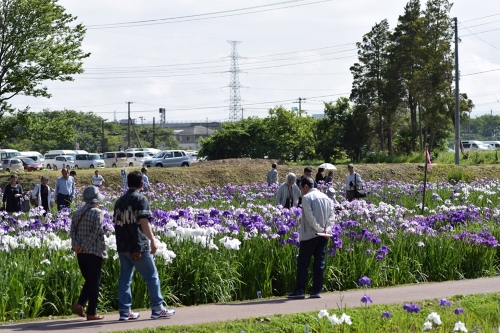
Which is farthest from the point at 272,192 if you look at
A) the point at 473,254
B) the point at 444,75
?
the point at 444,75

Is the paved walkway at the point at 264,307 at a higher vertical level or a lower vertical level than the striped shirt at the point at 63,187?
lower

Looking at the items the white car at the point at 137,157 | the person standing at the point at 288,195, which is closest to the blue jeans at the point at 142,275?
the person standing at the point at 288,195

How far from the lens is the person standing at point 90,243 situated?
28.7ft

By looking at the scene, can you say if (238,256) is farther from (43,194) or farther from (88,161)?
(88,161)

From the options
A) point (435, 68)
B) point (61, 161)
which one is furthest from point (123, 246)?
point (61, 161)

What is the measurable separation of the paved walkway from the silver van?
55.5 m

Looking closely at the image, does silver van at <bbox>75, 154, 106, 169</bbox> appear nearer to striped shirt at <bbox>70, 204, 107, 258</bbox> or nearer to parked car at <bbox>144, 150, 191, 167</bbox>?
parked car at <bbox>144, 150, 191, 167</bbox>

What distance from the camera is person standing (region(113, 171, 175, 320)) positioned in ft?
27.9

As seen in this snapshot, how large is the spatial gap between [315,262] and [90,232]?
312cm

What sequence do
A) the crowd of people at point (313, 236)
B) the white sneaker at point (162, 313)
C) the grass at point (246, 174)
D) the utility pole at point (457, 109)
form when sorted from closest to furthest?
the white sneaker at point (162, 313)
the crowd of people at point (313, 236)
the grass at point (246, 174)
the utility pole at point (457, 109)

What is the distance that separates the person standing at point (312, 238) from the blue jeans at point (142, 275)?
7.43 ft

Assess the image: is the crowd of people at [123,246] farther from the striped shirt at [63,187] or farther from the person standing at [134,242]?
the striped shirt at [63,187]

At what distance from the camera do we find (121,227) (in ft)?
28.2

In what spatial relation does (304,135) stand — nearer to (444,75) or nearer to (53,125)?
(444,75)
